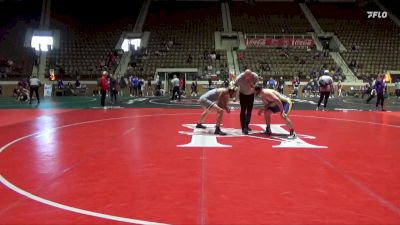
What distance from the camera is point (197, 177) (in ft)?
19.5

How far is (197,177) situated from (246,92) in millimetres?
4702

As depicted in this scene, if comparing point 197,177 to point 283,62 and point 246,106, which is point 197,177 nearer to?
point 246,106

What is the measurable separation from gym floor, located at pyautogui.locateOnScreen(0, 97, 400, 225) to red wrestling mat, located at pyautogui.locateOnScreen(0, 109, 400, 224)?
0.04 ft

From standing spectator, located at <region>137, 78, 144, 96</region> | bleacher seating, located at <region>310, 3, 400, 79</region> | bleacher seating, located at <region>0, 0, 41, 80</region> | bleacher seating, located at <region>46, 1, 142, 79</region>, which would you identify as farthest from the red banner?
bleacher seating, located at <region>0, 0, 41, 80</region>

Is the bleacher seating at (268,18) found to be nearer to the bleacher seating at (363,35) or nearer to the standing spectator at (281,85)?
the bleacher seating at (363,35)

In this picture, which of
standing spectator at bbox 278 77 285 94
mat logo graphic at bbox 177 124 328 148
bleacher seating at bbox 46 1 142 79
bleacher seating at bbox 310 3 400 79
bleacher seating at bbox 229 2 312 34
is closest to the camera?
mat logo graphic at bbox 177 124 328 148

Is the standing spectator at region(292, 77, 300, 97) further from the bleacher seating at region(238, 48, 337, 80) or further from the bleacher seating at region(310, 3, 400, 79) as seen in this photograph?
the bleacher seating at region(310, 3, 400, 79)

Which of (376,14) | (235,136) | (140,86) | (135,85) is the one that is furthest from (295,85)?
(235,136)

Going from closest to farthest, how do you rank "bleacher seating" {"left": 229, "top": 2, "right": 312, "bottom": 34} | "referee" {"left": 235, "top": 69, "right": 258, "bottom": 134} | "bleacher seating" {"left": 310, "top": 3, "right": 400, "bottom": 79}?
"referee" {"left": 235, "top": 69, "right": 258, "bottom": 134}
"bleacher seating" {"left": 310, "top": 3, "right": 400, "bottom": 79}
"bleacher seating" {"left": 229, "top": 2, "right": 312, "bottom": 34}

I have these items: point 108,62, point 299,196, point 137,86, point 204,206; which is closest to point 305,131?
point 299,196

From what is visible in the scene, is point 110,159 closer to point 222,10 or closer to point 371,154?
point 371,154

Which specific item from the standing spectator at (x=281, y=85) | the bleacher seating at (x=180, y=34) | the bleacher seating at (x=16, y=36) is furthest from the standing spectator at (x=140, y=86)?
the standing spectator at (x=281, y=85)

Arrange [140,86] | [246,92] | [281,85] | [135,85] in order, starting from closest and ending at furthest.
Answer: [246,92] → [135,85] → [140,86] → [281,85]

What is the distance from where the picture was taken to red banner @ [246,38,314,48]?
3697cm
